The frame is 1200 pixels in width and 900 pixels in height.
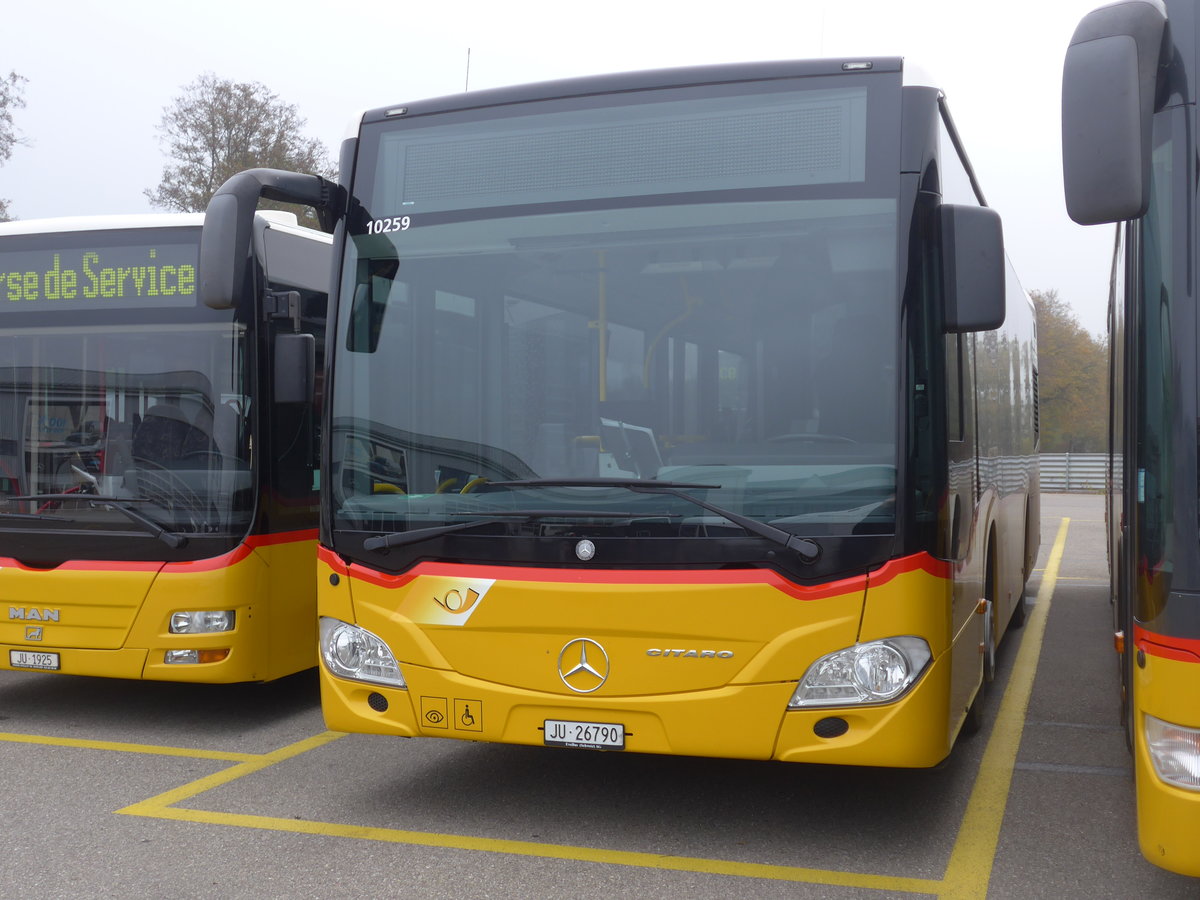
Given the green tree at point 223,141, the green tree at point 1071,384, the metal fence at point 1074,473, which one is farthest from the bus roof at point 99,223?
the green tree at point 1071,384

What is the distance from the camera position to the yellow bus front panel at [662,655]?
4.62 m

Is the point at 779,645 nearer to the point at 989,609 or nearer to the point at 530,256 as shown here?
the point at 530,256

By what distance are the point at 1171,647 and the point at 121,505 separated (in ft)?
17.9

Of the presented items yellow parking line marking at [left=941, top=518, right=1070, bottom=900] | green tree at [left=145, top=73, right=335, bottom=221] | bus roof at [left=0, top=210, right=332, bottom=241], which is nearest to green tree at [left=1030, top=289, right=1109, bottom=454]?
green tree at [left=145, top=73, right=335, bottom=221]

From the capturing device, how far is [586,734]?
489 cm

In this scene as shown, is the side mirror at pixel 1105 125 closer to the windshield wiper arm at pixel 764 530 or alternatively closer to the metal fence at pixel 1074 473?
the windshield wiper arm at pixel 764 530

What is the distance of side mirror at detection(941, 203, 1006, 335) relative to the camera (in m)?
4.72

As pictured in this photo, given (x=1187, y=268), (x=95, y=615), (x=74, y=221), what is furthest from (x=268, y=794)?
(x=1187, y=268)

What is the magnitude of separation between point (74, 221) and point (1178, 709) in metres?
6.49

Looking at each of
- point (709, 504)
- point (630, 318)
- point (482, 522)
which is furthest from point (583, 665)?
point (630, 318)

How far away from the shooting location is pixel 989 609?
23.3 feet

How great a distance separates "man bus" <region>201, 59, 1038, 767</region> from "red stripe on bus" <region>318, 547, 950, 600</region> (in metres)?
0.01

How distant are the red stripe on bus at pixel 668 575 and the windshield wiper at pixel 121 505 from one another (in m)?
2.17

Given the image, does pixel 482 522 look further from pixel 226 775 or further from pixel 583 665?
pixel 226 775
